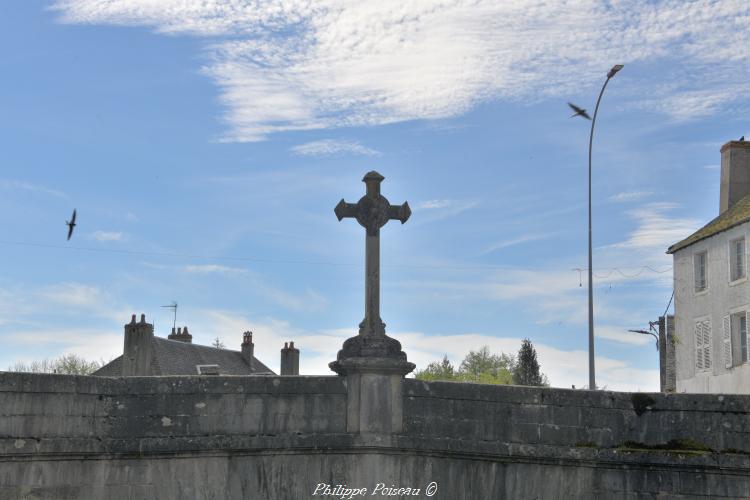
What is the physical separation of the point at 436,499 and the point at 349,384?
5.39ft

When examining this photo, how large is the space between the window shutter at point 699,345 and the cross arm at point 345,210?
17.4 m

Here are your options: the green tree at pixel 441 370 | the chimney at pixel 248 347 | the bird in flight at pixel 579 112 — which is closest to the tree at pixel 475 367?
the green tree at pixel 441 370

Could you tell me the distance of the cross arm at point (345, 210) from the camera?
1153 centimetres

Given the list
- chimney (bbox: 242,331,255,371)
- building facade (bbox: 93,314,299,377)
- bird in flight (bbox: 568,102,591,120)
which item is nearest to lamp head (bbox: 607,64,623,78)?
bird in flight (bbox: 568,102,591,120)

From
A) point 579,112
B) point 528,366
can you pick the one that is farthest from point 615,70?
point 528,366

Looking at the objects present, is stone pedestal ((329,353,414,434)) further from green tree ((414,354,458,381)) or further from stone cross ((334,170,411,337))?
green tree ((414,354,458,381))

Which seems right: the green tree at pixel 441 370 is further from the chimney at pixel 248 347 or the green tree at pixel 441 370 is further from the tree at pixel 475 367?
the chimney at pixel 248 347

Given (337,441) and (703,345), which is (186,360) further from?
(337,441)

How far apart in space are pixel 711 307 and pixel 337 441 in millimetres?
17398

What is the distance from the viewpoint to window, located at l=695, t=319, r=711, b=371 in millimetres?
25891

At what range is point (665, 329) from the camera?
3247cm

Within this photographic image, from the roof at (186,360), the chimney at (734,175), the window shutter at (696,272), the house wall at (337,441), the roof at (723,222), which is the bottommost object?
the house wall at (337,441)

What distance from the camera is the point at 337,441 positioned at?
11102 mm

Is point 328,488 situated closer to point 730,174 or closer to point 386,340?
point 386,340
